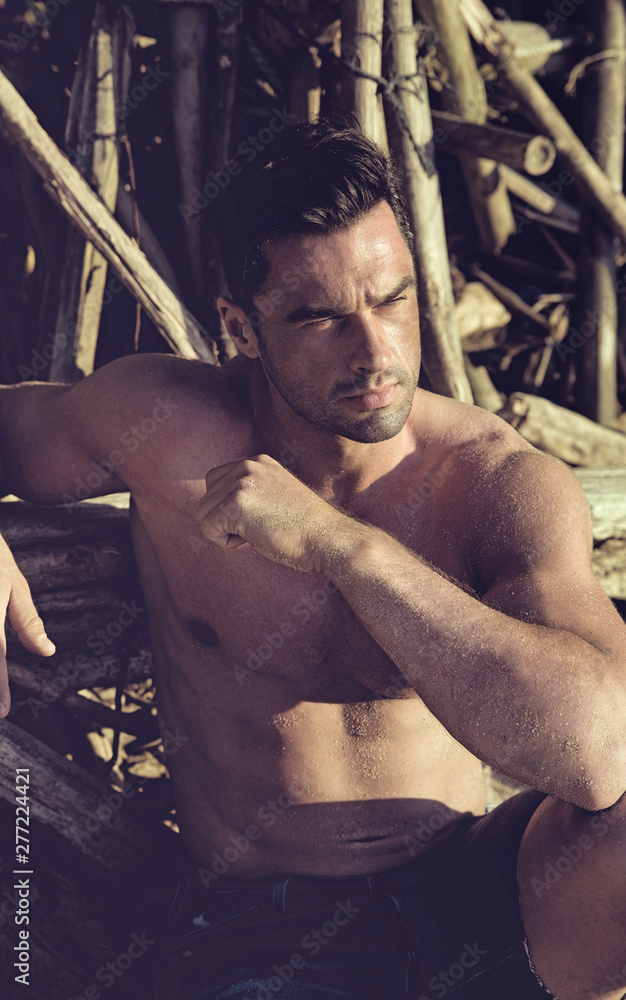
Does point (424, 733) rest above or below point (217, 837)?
above

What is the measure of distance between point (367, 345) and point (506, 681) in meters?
0.86

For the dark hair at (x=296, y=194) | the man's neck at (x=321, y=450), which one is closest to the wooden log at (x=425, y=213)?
the dark hair at (x=296, y=194)

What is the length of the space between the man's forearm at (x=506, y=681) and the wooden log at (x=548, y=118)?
2807 millimetres

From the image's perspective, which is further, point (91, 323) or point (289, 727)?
point (91, 323)

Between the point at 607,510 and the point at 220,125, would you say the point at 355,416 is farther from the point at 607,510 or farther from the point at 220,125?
the point at 220,125

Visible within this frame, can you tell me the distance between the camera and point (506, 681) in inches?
62.8

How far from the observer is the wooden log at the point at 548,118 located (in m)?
3.34

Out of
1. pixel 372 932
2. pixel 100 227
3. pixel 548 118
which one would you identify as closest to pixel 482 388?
pixel 548 118

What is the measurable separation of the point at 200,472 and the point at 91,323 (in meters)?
1.35

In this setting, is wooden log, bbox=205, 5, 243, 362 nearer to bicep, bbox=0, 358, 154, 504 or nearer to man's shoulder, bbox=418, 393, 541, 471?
bicep, bbox=0, 358, 154, 504

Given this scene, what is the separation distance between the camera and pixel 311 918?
2.11 m

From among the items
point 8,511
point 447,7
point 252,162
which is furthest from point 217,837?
point 447,7

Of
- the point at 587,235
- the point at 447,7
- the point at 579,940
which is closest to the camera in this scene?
the point at 579,940

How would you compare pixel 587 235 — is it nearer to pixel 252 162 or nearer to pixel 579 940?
pixel 252 162
